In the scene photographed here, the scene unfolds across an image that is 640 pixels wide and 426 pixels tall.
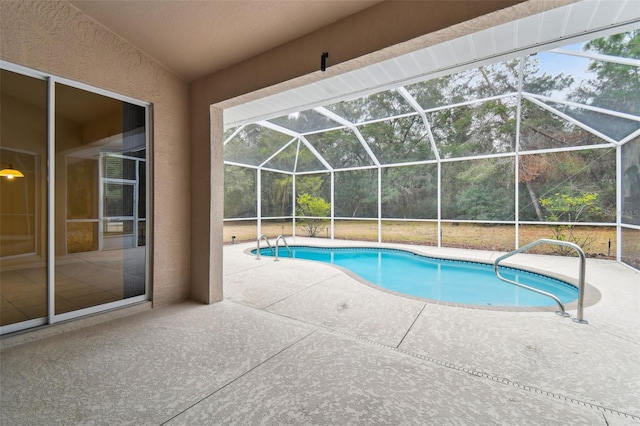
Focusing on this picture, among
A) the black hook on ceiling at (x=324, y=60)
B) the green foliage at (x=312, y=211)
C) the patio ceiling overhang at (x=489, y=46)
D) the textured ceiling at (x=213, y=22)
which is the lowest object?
the green foliage at (x=312, y=211)

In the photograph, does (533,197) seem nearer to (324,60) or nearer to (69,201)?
(324,60)

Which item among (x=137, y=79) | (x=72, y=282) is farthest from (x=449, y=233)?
(x=72, y=282)

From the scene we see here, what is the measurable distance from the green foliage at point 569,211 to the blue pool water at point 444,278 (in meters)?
2.86

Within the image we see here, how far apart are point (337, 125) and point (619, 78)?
18.1 ft

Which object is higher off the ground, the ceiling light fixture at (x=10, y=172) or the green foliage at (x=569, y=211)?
the ceiling light fixture at (x=10, y=172)

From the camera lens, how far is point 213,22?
9.00ft

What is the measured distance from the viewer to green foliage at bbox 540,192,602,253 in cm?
719

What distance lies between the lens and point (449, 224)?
9.36 m

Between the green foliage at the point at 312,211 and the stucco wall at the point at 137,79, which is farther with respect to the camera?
the green foliage at the point at 312,211

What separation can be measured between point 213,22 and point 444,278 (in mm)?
6419

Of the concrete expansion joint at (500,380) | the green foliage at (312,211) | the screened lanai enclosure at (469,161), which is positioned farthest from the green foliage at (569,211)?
the concrete expansion joint at (500,380)

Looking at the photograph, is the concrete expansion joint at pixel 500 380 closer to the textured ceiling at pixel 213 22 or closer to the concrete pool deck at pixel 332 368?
the concrete pool deck at pixel 332 368

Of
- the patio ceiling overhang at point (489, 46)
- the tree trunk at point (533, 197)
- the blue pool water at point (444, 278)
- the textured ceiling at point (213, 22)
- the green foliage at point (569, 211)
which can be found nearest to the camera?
the patio ceiling overhang at point (489, 46)

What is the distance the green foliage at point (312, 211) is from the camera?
1127 cm
